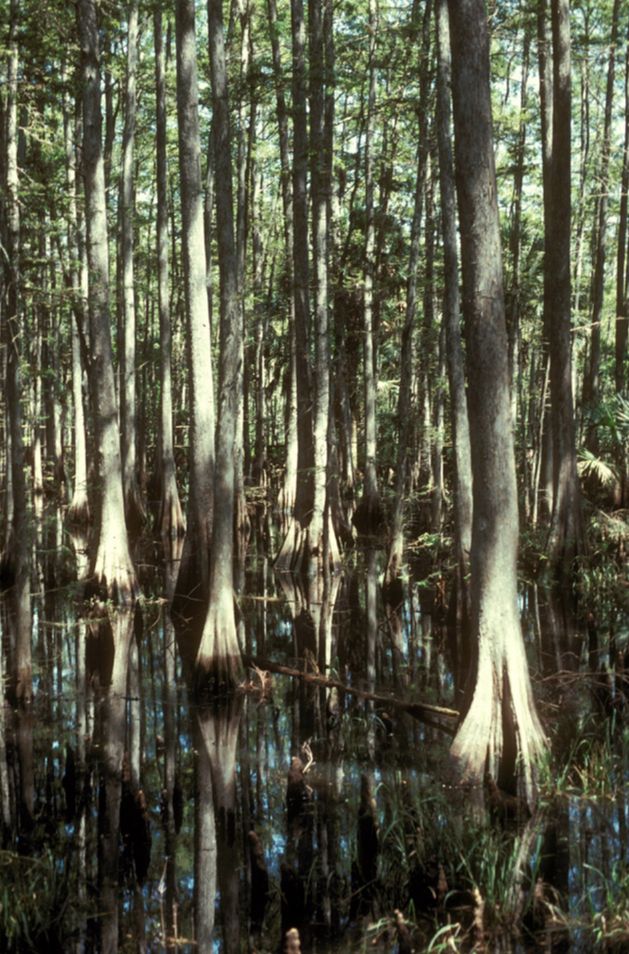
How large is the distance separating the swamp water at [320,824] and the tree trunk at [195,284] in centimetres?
244

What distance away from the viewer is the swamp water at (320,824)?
443cm

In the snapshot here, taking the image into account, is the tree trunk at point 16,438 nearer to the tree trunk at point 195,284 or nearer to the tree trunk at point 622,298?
the tree trunk at point 195,284

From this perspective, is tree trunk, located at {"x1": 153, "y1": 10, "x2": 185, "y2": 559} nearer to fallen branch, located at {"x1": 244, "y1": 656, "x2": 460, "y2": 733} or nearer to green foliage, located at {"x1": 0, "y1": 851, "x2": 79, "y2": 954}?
fallen branch, located at {"x1": 244, "y1": 656, "x2": 460, "y2": 733}

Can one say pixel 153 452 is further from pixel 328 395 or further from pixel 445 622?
pixel 445 622

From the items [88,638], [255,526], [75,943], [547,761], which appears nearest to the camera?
[75,943]

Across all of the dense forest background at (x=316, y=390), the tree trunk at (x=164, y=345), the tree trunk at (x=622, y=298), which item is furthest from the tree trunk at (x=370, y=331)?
the tree trunk at (x=622, y=298)

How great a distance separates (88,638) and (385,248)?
1014 cm


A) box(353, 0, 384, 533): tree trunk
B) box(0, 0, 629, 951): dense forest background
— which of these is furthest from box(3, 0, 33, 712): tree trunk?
box(353, 0, 384, 533): tree trunk

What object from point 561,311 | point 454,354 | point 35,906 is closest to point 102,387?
point 454,354

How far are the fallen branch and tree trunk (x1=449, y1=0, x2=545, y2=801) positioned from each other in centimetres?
70

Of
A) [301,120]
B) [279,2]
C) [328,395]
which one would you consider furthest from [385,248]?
[279,2]

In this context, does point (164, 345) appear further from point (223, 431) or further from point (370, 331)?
point (223, 431)

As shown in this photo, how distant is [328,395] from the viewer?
13359 millimetres

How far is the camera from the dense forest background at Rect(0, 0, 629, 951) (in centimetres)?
621
